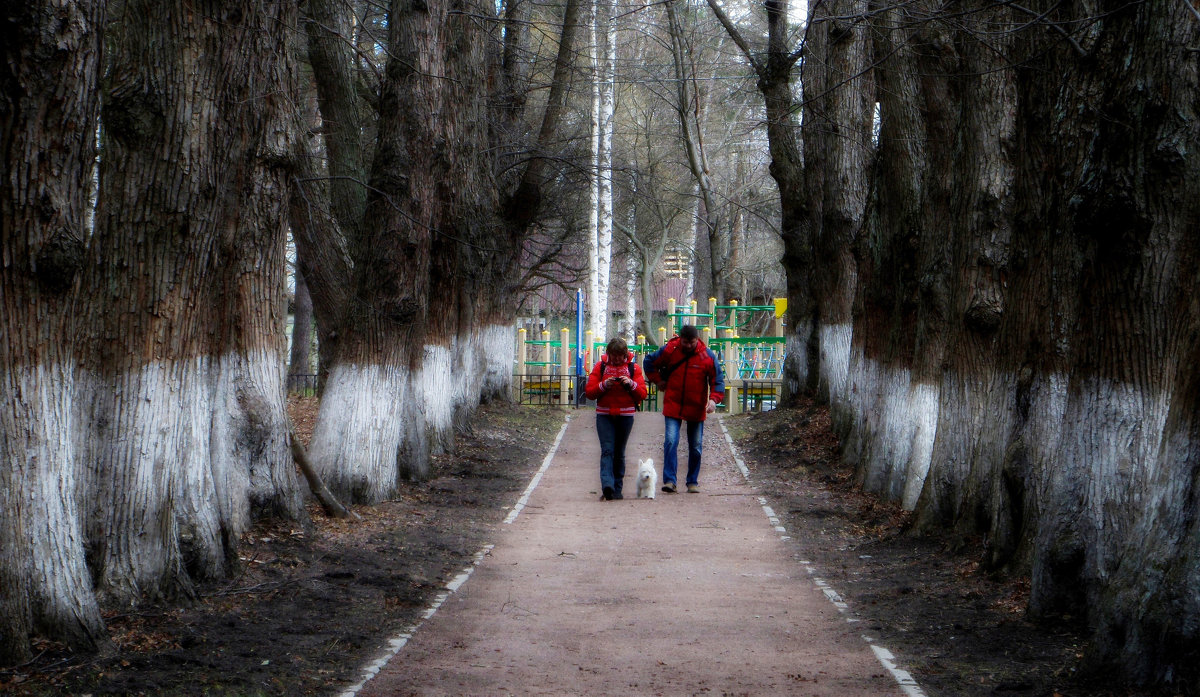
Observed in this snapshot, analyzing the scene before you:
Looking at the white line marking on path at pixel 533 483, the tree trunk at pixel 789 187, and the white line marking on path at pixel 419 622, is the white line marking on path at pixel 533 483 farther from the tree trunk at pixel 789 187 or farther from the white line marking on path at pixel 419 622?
the tree trunk at pixel 789 187

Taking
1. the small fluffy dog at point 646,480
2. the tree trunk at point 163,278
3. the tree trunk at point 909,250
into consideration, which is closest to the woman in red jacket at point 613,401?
the small fluffy dog at point 646,480

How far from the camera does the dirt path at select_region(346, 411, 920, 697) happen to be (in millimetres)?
5875

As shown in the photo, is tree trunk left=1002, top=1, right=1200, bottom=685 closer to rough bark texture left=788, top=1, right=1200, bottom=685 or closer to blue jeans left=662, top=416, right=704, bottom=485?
rough bark texture left=788, top=1, right=1200, bottom=685

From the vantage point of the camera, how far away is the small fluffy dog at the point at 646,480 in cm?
1323

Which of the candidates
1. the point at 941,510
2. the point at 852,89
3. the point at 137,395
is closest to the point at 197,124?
the point at 137,395

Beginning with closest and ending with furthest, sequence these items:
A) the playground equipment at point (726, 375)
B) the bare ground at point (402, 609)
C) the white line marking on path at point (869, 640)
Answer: the bare ground at point (402, 609)
the white line marking on path at point (869, 640)
the playground equipment at point (726, 375)

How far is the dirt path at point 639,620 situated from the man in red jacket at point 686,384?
1287 millimetres

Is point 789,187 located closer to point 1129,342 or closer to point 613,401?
point 613,401

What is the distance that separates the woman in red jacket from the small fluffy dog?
0.26 m

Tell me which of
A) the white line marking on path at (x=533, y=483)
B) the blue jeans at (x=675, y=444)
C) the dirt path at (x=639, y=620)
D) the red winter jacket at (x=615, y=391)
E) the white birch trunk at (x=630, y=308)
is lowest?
the white line marking on path at (x=533, y=483)

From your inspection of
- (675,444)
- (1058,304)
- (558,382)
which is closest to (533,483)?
(675,444)

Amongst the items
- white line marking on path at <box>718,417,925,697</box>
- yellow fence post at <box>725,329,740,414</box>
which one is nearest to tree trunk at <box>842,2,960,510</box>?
white line marking on path at <box>718,417,925,697</box>

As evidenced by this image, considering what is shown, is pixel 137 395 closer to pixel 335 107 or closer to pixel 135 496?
pixel 135 496

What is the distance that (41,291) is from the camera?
536cm
